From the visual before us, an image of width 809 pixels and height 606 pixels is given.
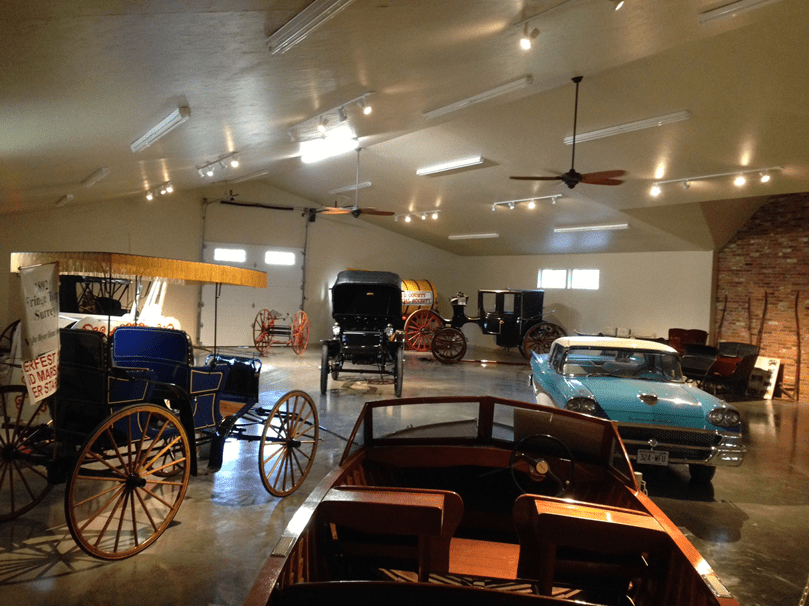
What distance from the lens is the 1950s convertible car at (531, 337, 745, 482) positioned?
4254 millimetres

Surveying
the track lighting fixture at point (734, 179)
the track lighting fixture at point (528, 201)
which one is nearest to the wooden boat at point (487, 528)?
the track lighting fixture at point (734, 179)

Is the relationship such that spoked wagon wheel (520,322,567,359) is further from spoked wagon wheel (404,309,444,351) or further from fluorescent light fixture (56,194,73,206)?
fluorescent light fixture (56,194,73,206)

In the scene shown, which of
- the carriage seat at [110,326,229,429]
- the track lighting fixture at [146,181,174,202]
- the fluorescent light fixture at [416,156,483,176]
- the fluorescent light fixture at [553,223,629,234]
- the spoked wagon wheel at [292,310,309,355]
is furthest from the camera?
the spoked wagon wheel at [292,310,309,355]

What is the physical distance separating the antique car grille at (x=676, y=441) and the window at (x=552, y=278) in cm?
Result: 970

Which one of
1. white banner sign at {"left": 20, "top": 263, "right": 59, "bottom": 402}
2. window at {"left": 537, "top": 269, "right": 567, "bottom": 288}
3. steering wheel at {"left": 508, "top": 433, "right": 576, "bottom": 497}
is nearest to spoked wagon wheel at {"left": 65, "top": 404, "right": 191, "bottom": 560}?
white banner sign at {"left": 20, "top": 263, "right": 59, "bottom": 402}

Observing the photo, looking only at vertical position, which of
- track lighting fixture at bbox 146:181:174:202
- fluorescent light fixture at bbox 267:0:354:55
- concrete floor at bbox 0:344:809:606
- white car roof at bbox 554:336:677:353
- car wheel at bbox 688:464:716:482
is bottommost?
concrete floor at bbox 0:344:809:606

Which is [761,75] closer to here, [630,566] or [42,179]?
[630,566]

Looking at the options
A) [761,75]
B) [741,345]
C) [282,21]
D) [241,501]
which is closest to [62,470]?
[241,501]

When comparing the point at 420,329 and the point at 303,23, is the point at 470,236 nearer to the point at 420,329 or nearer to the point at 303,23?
the point at 420,329

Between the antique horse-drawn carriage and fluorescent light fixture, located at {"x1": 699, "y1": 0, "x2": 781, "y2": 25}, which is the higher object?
fluorescent light fixture, located at {"x1": 699, "y1": 0, "x2": 781, "y2": 25}

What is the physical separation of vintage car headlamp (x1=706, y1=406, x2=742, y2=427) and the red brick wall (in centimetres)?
704

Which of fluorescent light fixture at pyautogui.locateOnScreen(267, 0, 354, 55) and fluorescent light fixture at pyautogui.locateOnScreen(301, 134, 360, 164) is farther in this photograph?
fluorescent light fixture at pyautogui.locateOnScreen(301, 134, 360, 164)

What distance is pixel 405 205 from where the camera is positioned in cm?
1302

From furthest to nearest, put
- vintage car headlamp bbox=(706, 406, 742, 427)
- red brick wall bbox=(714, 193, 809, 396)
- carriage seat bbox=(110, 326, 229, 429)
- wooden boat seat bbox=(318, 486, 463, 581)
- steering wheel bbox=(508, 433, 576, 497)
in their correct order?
red brick wall bbox=(714, 193, 809, 396), vintage car headlamp bbox=(706, 406, 742, 427), carriage seat bbox=(110, 326, 229, 429), steering wheel bbox=(508, 433, 576, 497), wooden boat seat bbox=(318, 486, 463, 581)
